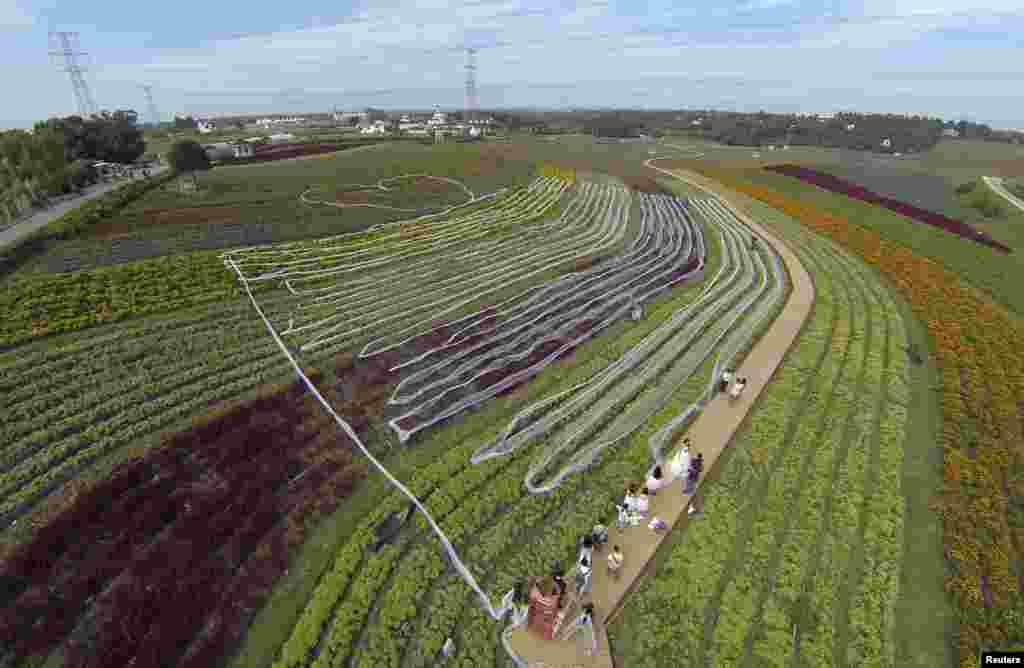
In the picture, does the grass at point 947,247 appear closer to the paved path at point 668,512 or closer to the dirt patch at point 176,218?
the paved path at point 668,512

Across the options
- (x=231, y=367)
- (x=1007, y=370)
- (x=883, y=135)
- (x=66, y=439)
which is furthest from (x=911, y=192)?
(x=883, y=135)

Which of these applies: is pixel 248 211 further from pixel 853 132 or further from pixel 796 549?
pixel 853 132

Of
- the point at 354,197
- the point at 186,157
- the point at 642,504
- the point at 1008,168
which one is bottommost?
the point at 642,504

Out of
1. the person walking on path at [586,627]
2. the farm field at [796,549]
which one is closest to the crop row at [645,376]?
the farm field at [796,549]

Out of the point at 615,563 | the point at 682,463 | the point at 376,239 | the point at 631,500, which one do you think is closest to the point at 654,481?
the point at 682,463

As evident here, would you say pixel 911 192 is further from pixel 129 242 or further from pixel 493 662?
pixel 129 242
